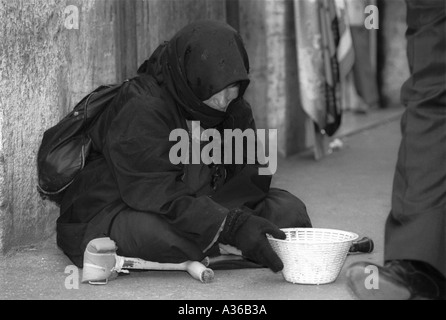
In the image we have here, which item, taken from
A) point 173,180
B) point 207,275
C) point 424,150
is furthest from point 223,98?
point 424,150

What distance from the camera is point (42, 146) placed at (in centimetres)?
463

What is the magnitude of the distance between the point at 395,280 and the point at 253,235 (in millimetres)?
625

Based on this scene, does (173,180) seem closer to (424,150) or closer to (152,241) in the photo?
(152,241)

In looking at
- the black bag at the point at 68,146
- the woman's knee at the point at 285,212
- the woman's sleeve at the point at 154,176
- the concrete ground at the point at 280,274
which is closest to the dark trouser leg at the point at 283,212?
the woman's knee at the point at 285,212

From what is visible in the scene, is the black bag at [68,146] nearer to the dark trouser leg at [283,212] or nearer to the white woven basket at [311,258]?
the dark trouser leg at [283,212]

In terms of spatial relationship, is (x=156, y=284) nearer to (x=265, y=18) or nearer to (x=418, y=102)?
(x=418, y=102)

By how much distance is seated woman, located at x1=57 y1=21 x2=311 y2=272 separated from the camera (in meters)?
A: 4.23

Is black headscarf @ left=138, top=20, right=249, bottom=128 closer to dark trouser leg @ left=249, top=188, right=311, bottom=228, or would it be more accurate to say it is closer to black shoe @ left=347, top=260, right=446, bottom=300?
dark trouser leg @ left=249, top=188, right=311, bottom=228

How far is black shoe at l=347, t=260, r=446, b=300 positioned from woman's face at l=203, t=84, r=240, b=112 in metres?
1.00

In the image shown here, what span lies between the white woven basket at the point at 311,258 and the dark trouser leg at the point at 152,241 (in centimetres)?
36

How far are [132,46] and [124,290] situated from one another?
1.94m

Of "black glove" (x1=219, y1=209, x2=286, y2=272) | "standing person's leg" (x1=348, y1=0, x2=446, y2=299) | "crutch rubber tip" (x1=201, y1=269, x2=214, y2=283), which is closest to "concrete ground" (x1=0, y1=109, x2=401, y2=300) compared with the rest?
"crutch rubber tip" (x1=201, y1=269, x2=214, y2=283)

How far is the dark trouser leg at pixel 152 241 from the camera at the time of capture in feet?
14.1
